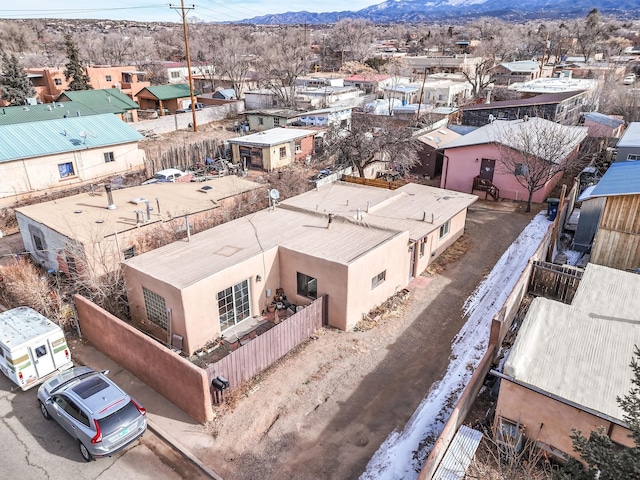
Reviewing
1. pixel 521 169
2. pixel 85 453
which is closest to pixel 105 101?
pixel 521 169

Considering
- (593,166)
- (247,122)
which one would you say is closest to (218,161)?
(247,122)

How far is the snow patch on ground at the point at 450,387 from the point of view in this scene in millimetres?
11398

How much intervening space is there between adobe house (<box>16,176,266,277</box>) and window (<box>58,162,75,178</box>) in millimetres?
10061

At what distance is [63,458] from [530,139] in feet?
92.6

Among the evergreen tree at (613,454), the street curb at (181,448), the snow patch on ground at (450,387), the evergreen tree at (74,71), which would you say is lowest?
the street curb at (181,448)

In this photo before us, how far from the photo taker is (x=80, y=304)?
1616 centimetres

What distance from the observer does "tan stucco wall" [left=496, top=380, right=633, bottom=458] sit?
388 inches

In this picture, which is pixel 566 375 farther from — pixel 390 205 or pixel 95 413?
pixel 390 205

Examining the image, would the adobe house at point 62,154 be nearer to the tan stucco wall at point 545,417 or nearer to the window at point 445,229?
the window at point 445,229

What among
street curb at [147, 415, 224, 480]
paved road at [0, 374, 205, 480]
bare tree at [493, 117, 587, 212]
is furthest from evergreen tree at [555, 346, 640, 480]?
bare tree at [493, 117, 587, 212]

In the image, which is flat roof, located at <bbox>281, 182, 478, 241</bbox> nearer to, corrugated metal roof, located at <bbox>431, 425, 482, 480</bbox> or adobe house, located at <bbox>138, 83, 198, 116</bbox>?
corrugated metal roof, located at <bbox>431, 425, 482, 480</bbox>

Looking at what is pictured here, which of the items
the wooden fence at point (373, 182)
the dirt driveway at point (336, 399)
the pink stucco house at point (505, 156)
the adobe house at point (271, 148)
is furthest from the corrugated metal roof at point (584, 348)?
the adobe house at point (271, 148)

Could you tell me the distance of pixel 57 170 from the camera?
30.9 m

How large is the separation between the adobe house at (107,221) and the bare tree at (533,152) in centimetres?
1715
